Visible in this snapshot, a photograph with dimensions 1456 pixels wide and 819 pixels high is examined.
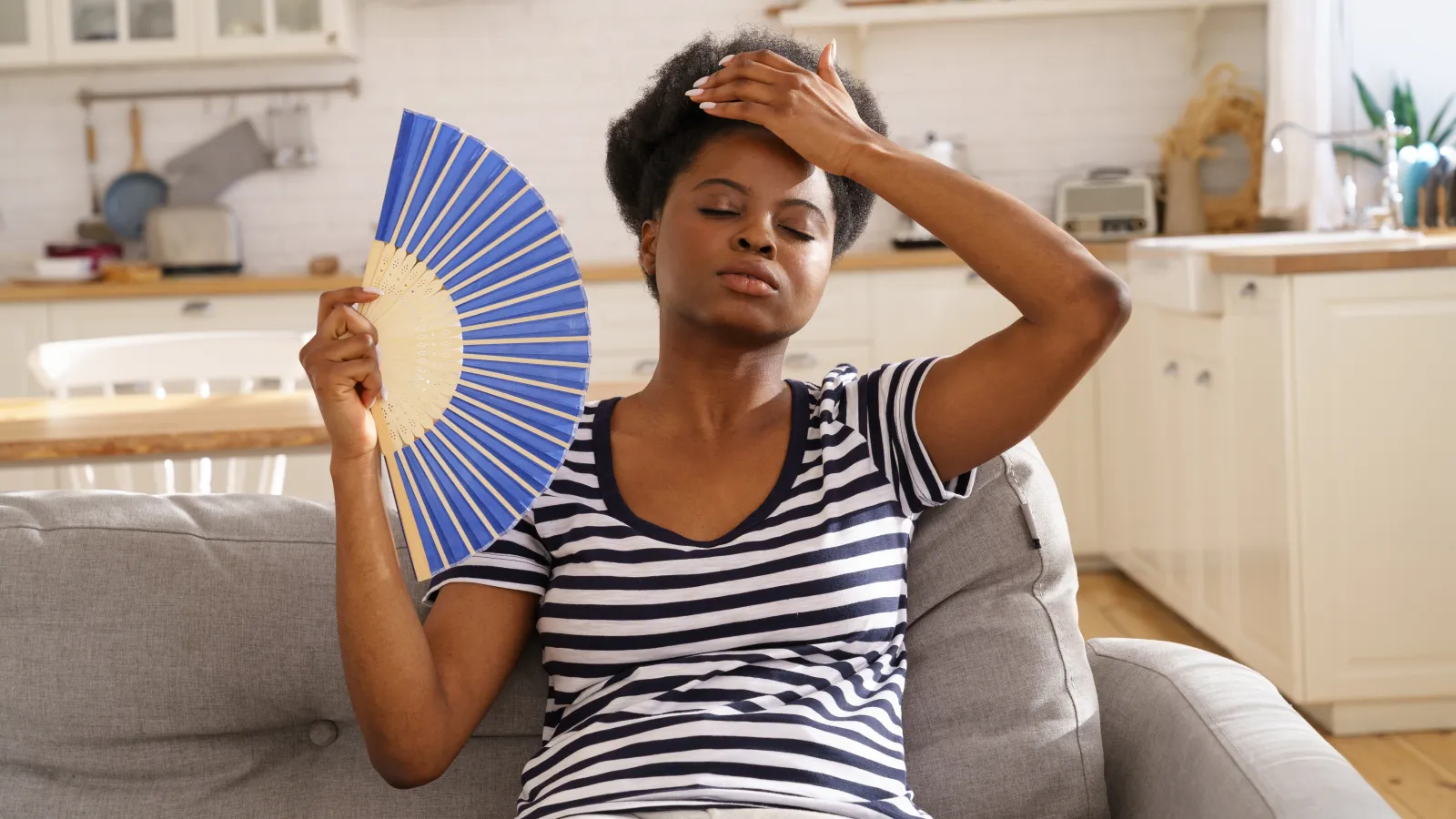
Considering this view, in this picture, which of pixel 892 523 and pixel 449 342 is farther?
pixel 892 523

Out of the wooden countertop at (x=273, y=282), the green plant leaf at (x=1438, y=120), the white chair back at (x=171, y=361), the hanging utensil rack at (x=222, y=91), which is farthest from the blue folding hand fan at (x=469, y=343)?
the hanging utensil rack at (x=222, y=91)

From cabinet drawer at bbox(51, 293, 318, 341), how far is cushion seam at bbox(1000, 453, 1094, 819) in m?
3.29

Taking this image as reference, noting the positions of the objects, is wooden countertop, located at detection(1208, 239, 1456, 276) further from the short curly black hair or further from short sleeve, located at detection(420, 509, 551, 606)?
short sleeve, located at detection(420, 509, 551, 606)

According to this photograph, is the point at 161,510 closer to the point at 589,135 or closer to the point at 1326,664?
the point at 1326,664

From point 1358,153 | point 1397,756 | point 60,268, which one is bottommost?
point 1397,756

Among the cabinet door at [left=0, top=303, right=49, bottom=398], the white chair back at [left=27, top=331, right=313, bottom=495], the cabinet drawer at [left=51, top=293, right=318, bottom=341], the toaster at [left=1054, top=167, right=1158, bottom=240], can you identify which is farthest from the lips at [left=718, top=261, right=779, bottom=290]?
the cabinet door at [left=0, top=303, right=49, bottom=398]

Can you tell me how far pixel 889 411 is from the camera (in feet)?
4.20

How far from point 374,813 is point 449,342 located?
0.54 meters

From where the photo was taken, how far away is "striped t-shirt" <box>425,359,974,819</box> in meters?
1.12

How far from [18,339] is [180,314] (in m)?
0.51

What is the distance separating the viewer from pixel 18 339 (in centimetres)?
425

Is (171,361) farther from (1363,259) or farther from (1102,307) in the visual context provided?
(1363,259)

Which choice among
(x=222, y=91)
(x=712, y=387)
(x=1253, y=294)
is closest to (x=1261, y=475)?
(x=1253, y=294)

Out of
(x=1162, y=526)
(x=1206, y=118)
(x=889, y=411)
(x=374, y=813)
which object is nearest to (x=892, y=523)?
(x=889, y=411)
